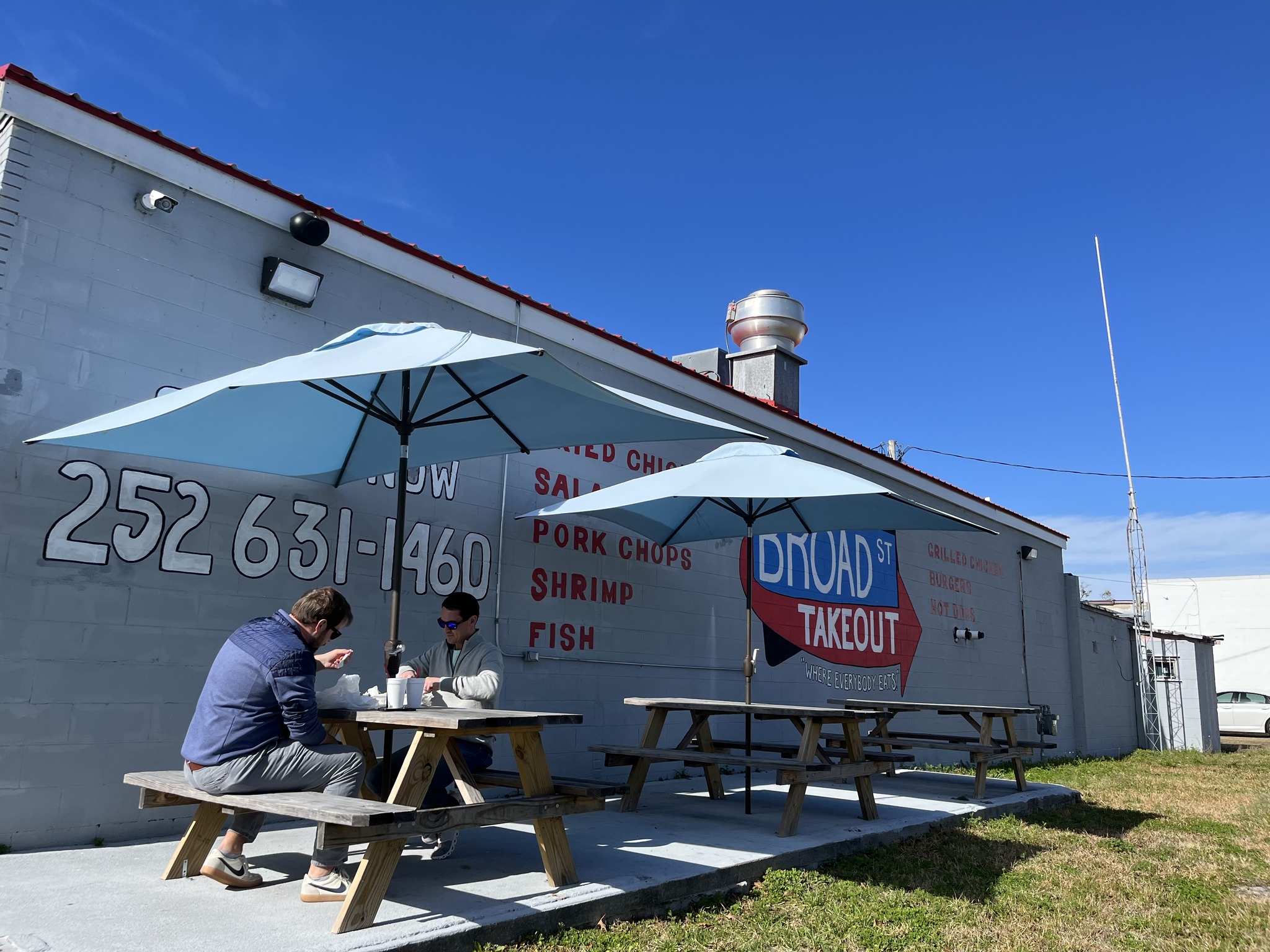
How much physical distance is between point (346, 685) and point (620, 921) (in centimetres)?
145

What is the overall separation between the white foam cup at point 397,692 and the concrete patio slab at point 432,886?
27.4 inches

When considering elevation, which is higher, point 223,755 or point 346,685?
point 346,685

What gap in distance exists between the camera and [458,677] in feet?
14.7

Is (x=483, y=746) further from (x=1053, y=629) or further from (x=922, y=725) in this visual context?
(x=1053, y=629)

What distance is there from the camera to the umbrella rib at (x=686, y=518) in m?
6.89

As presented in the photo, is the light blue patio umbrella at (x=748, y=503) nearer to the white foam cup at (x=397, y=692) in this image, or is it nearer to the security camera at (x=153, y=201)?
the white foam cup at (x=397, y=692)

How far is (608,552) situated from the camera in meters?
7.50

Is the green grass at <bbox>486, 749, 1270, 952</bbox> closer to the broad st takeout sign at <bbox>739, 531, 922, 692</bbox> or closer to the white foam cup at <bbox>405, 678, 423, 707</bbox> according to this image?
the white foam cup at <bbox>405, 678, 423, 707</bbox>

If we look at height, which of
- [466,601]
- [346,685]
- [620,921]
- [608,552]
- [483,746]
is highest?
[608,552]

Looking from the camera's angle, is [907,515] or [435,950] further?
[907,515]

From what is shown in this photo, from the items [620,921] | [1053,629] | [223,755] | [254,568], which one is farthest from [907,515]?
[1053,629]

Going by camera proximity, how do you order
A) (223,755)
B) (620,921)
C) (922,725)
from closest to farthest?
(223,755) → (620,921) → (922,725)

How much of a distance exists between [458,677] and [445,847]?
2.49 ft

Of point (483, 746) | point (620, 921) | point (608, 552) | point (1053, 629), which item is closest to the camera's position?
point (620, 921)
